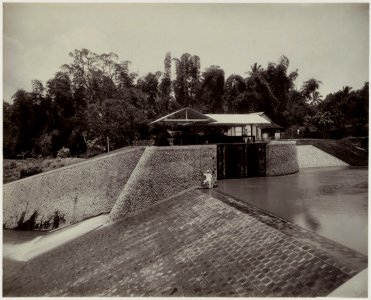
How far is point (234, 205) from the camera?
47.1ft

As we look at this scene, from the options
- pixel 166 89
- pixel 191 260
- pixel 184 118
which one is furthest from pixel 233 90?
pixel 191 260

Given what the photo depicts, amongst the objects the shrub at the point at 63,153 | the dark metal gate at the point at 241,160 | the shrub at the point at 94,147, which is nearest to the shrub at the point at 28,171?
the shrub at the point at 63,153

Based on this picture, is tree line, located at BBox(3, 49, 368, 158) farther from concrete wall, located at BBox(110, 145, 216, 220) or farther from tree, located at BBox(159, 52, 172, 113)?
concrete wall, located at BBox(110, 145, 216, 220)

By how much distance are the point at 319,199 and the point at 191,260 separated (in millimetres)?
8608

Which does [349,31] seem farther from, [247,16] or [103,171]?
[103,171]

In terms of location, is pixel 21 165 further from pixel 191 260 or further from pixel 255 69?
pixel 255 69

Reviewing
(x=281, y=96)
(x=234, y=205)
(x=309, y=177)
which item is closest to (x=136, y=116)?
(x=309, y=177)

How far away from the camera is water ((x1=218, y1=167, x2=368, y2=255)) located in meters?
11.9

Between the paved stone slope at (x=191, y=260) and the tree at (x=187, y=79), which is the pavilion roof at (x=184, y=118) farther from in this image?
the tree at (x=187, y=79)

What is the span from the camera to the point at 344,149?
107 feet

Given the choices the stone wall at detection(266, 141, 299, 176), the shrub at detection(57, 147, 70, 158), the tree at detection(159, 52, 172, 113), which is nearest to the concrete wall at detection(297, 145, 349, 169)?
the stone wall at detection(266, 141, 299, 176)

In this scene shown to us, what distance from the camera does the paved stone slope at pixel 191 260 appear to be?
860 centimetres

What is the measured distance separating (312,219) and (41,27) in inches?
460

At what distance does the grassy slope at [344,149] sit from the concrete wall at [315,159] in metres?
0.57
